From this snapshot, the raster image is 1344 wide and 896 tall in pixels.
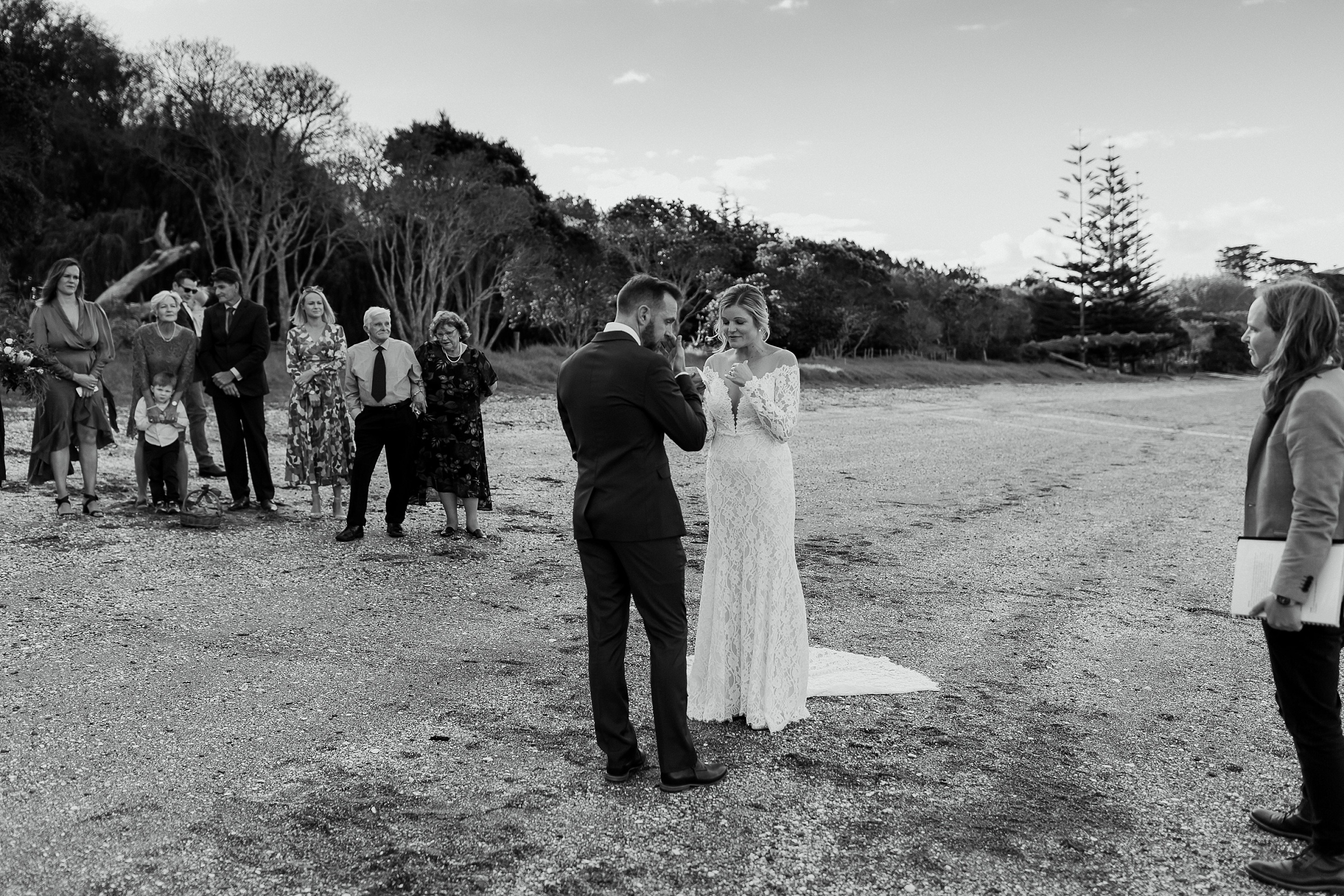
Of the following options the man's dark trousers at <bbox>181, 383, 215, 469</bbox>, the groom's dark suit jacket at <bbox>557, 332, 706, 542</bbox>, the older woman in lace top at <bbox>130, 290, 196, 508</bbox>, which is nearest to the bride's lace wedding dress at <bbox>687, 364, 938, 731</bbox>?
the groom's dark suit jacket at <bbox>557, 332, 706, 542</bbox>

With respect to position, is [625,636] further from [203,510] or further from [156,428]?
[156,428]

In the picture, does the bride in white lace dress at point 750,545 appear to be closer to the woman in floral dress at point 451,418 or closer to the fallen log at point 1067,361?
the woman in floral dress at point 451,418

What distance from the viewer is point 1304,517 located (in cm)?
336

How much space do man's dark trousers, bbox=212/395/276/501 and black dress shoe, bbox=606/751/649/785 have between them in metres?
6.26

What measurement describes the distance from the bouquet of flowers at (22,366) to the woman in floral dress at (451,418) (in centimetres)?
301

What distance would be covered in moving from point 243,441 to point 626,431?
259 inches

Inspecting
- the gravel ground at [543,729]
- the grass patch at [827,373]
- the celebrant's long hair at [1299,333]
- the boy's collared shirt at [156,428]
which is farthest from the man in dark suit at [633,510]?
the boy's collared shirt at [156,428]

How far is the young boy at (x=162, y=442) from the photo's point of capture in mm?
9180

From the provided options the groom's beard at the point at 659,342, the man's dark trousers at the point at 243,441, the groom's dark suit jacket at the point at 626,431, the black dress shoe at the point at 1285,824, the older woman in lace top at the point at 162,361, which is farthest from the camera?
the man's dark trousers at the point at 243,441

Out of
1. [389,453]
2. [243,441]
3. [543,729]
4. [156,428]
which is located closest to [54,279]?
[156,428]

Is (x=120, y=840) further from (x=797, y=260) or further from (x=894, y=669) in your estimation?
(x=797, y=260)

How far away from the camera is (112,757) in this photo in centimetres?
429

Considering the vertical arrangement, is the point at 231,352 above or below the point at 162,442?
above

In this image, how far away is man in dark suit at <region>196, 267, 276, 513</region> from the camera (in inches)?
367
